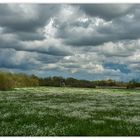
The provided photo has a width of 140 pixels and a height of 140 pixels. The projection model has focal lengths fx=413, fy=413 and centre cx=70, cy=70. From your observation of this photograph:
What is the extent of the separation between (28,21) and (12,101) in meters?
7.04

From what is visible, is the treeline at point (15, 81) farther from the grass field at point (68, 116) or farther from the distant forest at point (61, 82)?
the grass field at point (68, 116)

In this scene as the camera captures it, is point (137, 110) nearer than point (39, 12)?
No

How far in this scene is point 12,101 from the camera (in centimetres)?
2548

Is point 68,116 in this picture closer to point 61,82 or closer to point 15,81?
point 61,82

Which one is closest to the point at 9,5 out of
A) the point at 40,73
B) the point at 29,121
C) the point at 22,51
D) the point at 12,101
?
the point at 22,51

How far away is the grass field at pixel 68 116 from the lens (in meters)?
17.0

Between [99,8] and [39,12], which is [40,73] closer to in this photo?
[39,12]

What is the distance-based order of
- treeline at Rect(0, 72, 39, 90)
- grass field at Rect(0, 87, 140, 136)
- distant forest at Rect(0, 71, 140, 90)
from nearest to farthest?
grass field at Rect(0, 87, 140, 136) < distant forest at Rect(0, 71, 140, 90) < treeline at Rect(0, 72, 39, 90)

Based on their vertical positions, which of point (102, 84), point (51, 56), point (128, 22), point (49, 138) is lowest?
point (49, 138)

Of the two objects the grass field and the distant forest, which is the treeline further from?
the grass field

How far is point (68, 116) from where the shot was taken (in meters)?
19.5

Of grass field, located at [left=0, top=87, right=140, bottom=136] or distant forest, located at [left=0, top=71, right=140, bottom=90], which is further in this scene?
distant forest, located at [left=0, top=71, right=140, bottom=90]

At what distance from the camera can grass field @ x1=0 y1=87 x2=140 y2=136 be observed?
1700 centimetres

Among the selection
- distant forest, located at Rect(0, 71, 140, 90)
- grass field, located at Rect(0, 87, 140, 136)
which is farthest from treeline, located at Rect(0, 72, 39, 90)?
grass field, located at Rect(0, 87, 140, 136)
